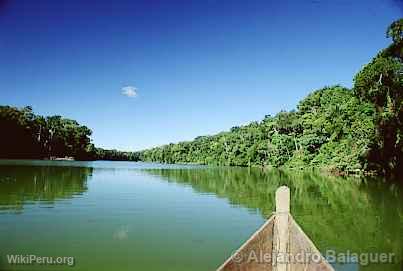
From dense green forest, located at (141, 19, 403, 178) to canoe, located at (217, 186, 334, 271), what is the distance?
1871cm

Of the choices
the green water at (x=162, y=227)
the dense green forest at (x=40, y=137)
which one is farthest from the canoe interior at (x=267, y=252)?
the dense green forest at (x=40, y=137)

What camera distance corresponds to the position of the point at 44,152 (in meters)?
43.9

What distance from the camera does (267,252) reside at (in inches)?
112

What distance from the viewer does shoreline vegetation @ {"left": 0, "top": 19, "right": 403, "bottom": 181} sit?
20.8 meters

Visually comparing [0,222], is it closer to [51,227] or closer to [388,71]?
[51,227]

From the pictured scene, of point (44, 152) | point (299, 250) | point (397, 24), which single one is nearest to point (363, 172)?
point (397, 24)

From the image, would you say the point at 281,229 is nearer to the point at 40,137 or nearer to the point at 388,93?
the point at 388,93

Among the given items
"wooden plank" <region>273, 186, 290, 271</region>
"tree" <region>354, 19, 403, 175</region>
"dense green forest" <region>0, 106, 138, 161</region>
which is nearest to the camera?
"wooden plank" <region>273, 186, 290, 271</region>

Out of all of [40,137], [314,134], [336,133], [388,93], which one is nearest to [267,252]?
[388,93]

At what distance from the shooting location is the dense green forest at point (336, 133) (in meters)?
20.5

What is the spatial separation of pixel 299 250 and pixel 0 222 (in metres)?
6.79

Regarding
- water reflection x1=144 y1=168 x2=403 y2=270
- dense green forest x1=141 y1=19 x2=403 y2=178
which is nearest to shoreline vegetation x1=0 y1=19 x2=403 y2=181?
dense green forest x1=141 y1=19 x2=403 y2=178

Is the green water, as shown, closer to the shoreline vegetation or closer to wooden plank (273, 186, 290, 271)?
wooden plank (273, 186, 290, 271)

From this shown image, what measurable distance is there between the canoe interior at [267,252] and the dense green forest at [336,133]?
18.8 m
